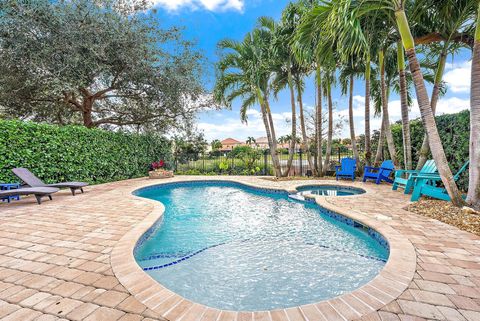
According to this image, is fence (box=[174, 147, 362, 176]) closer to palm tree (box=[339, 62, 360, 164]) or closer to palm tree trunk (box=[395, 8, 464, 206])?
palm tree (box=[339, 62, 360, 164])

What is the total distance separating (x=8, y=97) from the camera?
8.82 meters

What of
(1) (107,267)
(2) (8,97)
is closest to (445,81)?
(1) (107,267)

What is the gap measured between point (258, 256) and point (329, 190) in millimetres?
5697

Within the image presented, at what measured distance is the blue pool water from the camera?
2.50 m

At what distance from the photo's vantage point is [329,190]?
8.25m

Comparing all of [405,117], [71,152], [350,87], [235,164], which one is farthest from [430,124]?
[235,164]

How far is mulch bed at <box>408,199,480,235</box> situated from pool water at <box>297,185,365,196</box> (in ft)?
9.41

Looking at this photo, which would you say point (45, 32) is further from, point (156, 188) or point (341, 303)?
point (341, 303)

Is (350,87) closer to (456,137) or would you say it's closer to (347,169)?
(347,169)

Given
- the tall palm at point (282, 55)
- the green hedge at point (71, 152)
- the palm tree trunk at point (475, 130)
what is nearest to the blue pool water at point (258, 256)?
the palm tree trunk at point (475, 130)

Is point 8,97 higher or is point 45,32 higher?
point 45,32

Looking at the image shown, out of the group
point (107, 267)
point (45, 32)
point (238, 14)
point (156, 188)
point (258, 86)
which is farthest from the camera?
point (238, 14)

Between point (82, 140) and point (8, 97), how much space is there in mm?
3445

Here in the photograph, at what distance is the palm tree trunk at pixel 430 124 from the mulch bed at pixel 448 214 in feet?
0.87
